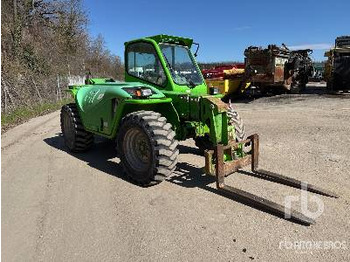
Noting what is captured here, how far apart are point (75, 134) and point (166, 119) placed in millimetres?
2508

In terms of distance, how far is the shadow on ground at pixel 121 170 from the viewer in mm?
5457

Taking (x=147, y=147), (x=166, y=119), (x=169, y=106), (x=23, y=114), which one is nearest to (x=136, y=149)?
(x=147, y=147)

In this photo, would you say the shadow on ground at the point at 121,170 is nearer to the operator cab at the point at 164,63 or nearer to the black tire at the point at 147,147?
the black tire at the point at 147,147

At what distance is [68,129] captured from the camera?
7.89 meters

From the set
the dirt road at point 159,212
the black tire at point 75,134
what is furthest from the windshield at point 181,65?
the black tire at point 75,134

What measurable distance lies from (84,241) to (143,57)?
363 centimetres

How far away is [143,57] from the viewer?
6512 mm

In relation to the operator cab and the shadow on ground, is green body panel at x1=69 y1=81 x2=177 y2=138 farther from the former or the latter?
the shadow on ground

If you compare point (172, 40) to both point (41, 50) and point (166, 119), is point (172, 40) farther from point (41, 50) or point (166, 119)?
point (41, 50)

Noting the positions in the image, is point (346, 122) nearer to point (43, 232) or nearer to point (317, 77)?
point (43, 232)

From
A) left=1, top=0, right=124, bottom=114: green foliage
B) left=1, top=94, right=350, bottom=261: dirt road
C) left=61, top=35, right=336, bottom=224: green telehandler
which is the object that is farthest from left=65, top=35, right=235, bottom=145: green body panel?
left=1, top=0, right=124, bottom=114: green foliage

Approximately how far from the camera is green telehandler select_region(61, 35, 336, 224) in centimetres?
513

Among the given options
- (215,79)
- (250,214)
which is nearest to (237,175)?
(250,214)

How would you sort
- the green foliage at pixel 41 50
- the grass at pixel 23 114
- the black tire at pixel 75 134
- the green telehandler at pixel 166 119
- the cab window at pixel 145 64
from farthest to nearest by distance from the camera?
the green foliage at pixel 41 50 → the grass at pixel 23 114 → the black tire at pixel 75 134 → the cab window at pixel 145 64 → the green telehandler at pixel 166 119
